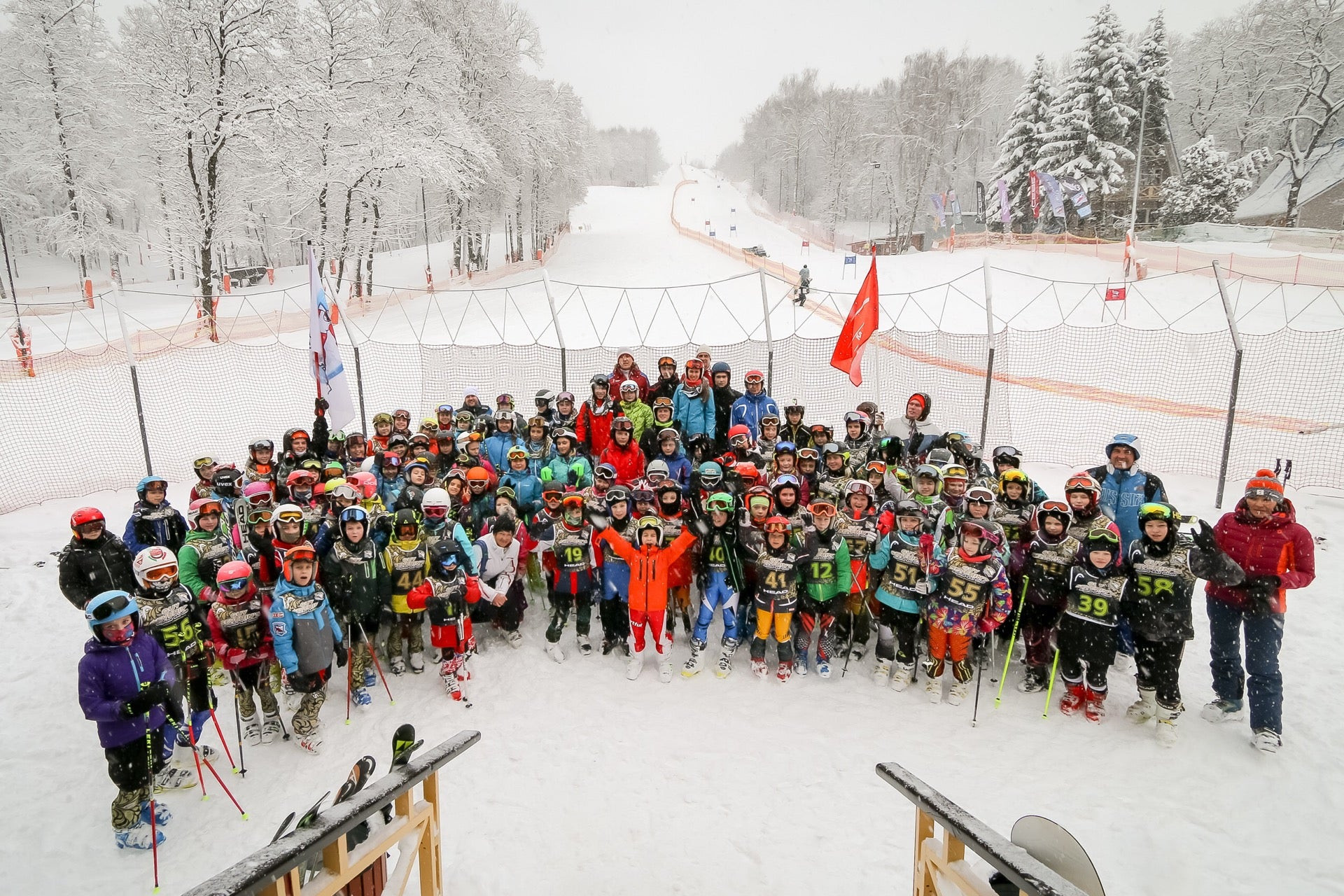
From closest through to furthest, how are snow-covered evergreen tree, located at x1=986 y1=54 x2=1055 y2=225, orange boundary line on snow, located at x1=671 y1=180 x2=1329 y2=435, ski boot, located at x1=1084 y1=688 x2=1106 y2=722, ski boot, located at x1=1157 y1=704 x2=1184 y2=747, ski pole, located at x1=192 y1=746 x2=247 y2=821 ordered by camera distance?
1. ski pole, located at x1=192 y1=746 x2=247 y2=821
2. ski boot, located at x1=1157 y1=704 x2=1184 y2=747
3. ski boot, located at x1=1084 y1=688 x2=1106 y2=722
4. orange boundary line on snow, located at x1=671 y1=180 x2=1329 y2=435
5. snow-covered evergreen tree, located at x1=986 y1=54 x2=1055 y2=225

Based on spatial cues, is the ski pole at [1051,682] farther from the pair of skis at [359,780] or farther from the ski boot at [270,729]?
the ski boot at [270,729]

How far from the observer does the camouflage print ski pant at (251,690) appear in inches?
189

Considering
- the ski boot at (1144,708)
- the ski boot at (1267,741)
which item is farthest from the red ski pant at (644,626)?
the ski boot at (1267,741)

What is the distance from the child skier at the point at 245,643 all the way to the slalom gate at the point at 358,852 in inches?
108

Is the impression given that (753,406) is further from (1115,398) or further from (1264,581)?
(1115,398)

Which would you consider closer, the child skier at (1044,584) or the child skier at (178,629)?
the child skier at (178,629)

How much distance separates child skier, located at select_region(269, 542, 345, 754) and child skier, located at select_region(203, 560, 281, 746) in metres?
0.16

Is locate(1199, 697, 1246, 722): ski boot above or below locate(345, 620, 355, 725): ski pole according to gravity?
below

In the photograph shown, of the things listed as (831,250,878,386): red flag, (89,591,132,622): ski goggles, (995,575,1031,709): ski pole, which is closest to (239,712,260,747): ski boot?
(89,591,132,622): ski goggles

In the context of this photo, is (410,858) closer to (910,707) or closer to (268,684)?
(268,684)

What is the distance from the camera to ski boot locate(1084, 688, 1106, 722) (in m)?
4.95

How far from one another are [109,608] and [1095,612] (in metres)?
6.49

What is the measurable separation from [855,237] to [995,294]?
3008 cm

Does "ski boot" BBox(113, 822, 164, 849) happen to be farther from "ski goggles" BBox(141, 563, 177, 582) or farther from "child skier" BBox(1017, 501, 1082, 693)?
"child skier" BBox(1017, 501, 1082, 693)
